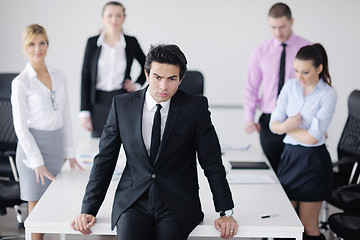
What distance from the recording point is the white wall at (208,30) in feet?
18.0

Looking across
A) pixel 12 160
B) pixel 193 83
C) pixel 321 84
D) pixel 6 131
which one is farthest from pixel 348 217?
pixel 6 131

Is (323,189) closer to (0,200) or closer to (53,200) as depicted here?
(53,200)

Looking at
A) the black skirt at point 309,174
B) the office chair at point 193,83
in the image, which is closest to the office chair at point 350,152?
the black skirt at point 309,174

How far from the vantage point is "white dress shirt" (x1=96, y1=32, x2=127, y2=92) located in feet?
12.9

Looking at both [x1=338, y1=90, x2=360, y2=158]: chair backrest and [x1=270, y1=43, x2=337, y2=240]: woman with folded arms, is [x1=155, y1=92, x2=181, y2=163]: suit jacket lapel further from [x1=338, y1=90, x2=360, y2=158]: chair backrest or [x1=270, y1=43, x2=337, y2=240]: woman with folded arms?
[x1=338, y1=90, x2=360, y2=158]: chair backrest

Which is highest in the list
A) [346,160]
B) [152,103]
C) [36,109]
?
[152,103]

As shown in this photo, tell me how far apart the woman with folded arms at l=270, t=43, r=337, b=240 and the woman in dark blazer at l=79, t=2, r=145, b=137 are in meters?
1.33

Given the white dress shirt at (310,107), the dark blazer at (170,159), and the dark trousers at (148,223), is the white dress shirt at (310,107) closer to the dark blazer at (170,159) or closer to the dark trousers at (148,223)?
the dark blazer at (170,159)

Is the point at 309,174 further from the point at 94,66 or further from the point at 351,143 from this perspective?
the point at 94,66

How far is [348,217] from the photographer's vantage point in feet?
9.98

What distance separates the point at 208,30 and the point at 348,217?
3.00 metres

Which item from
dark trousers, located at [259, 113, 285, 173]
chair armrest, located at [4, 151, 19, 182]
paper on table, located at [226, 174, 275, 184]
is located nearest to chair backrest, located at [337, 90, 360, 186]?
dark trousers, located at [259, 113, 285, 173]

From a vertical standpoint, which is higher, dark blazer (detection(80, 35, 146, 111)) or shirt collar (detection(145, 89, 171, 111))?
shirt collar (detection(145, 89, 171, 111))

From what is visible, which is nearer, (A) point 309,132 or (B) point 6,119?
(A) point 309,132
